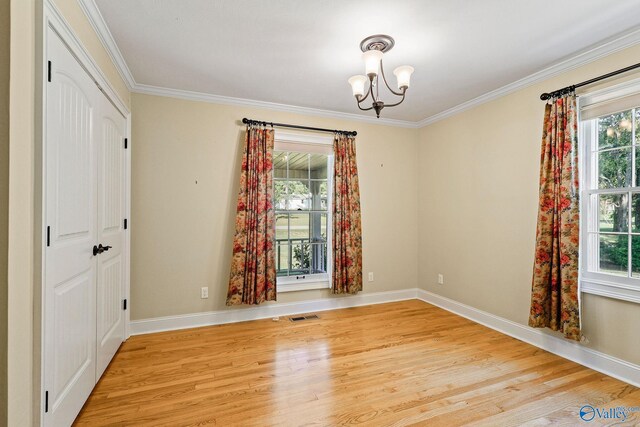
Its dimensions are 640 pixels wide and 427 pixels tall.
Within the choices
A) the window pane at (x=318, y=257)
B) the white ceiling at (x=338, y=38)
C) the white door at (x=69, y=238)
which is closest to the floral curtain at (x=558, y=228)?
the white ceiling at (x=338, y=38)

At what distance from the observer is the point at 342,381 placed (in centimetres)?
226

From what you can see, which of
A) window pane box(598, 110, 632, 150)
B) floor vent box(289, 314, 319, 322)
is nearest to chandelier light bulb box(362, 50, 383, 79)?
window pane box(598, 110, 632, 150)

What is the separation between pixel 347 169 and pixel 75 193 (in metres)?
2.81

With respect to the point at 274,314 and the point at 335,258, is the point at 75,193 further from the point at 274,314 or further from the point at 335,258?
the point at 335,258

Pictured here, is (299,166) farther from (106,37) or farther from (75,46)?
(75,46)

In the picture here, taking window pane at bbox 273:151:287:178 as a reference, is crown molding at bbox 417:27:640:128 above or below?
above

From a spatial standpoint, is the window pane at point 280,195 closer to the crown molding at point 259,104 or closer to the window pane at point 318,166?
the window pane at point 318,166

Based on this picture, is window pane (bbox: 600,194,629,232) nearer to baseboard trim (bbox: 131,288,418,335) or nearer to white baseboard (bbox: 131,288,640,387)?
white baseboard (bbox: 131,288,640,387)

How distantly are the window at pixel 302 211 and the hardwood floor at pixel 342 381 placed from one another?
866 millimetres

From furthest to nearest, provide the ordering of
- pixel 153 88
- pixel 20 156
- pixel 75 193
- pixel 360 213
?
1. pixel 360 213
2. pixel 153 88
3. pixel 75 193
4. pixel 20 156

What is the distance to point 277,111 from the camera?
3676 mm

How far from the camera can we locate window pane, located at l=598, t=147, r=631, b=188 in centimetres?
235

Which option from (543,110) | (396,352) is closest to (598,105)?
(543,110)

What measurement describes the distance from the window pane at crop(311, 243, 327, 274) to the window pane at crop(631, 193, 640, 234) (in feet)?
9.76
